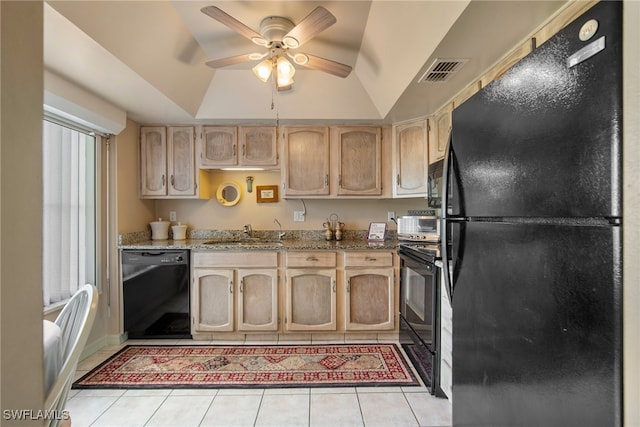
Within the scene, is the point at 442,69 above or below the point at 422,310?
above

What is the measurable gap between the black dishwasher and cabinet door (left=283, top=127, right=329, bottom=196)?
1.24m

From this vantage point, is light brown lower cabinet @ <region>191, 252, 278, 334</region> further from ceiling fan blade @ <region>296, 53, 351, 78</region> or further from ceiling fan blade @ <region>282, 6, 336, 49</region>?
ceiling fan blade @ <region>282, 6, 336, 49</region>

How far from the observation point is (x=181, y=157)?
2.99 m

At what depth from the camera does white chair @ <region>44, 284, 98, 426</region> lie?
2.99 ft

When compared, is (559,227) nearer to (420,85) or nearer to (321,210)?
(420,85)

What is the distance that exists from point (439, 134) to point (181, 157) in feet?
8.23

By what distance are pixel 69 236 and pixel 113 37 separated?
5.09ft

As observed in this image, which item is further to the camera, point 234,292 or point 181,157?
point 181,157

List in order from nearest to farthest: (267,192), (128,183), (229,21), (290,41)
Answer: (229,21)
(290,41)
(128,183)
(267,192)

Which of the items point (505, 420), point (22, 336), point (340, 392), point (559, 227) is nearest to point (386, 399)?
point (340, 392)

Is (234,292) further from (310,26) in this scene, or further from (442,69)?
(442,69)

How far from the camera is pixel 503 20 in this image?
138 cm

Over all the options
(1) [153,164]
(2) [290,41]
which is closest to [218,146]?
(1) [153,164]

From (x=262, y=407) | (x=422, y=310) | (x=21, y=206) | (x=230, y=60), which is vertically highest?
(x=230, y=60)
